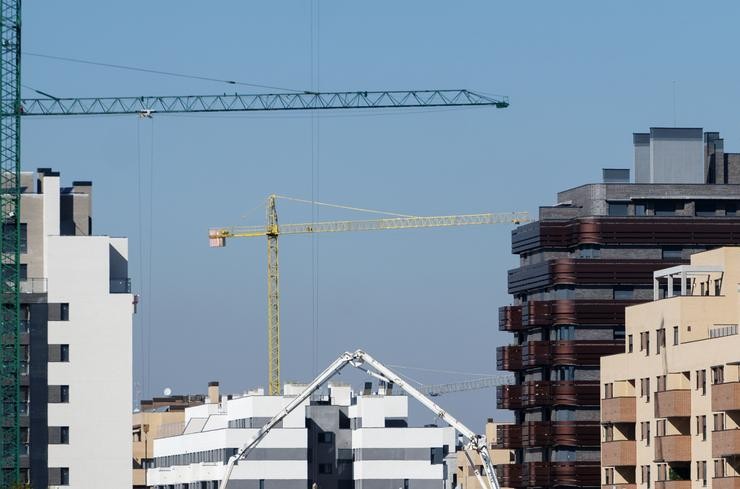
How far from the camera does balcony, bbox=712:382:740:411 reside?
491ft

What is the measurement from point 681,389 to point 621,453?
16.7 metres

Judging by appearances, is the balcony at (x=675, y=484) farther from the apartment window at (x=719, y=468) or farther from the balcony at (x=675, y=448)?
the apartment window at (x=719, y=468)

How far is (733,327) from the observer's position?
15525cm

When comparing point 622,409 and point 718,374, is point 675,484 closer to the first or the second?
point 718,374

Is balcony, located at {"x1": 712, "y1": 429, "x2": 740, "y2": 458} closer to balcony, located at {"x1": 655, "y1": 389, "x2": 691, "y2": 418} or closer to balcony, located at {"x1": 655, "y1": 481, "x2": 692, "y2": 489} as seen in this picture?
balcony, located at {"x1": 655, "y1": 389, "x2": 691, "y2": 418}

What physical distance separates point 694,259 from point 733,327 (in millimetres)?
19285

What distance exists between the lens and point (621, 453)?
6998 inches

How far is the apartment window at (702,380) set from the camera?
15762 cm

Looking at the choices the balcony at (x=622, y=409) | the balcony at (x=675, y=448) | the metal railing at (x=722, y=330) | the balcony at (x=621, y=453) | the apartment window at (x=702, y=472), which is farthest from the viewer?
the balcony at (x=621, y=453)

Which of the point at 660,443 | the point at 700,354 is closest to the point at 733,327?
the point at 700,354

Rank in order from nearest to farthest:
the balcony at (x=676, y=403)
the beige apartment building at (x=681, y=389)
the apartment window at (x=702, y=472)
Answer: the beige apartment building at (x=681, y=389), the apartment window at (x=702, y=472), the balcony at (x=676, y=403)

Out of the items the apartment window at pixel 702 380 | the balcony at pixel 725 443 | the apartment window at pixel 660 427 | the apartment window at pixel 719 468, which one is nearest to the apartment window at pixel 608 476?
the apartment window at pixel 660 427

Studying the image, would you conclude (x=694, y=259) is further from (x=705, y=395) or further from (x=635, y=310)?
(x=705, y=395)

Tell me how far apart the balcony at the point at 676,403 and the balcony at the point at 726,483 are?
25.3 ft
